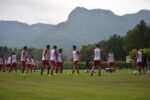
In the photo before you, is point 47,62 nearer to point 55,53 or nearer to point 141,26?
point 55,53

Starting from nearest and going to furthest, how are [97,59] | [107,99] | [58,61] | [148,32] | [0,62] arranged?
1. [107,99]
2. [97,59]
3. [58,61]
4. [0,62]
5. [148,32]

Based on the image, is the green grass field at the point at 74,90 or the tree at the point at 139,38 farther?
the tree at the point at 139,38

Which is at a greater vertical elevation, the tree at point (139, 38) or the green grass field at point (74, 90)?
the tree at point (139, 38)

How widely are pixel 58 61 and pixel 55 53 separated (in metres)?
2.02

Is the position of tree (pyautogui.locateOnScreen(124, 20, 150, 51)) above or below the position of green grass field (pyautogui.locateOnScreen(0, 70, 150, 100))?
above

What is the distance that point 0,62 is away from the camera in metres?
58.5

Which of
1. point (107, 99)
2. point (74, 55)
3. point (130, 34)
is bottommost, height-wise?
point (107, 99)

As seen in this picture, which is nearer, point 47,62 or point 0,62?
point 47,62

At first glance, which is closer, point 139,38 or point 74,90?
point 74,90

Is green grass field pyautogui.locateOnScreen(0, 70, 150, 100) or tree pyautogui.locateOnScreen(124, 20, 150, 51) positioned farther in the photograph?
tree pyautogui.locateOnScreen(124, 20, 150, 51)

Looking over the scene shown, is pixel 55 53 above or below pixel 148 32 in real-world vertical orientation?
below

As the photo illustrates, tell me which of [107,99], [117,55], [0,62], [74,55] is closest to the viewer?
[107,99]

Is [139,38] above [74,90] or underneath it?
above

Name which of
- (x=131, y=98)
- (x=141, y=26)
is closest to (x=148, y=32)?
(x=141, y=26)
